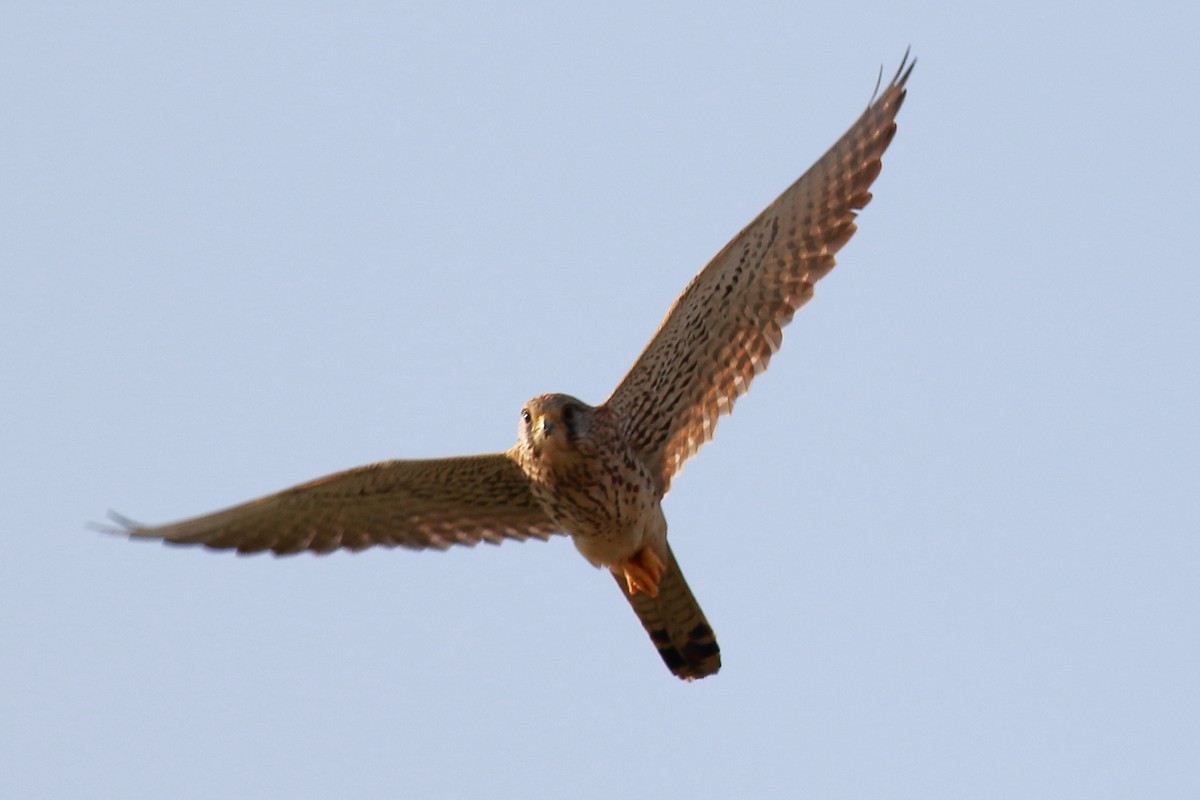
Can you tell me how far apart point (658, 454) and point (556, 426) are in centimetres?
98

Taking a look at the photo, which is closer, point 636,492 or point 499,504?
point 636,492

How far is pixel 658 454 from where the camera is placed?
37.7ft

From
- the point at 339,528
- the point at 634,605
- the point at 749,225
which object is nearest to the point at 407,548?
the point at 339,528

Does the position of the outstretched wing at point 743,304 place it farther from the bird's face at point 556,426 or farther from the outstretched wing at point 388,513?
the outstretched wing at point 388,513

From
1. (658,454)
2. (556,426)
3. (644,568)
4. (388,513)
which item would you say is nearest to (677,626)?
(644,568)

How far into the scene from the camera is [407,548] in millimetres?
11844

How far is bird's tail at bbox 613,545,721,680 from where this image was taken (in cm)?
1138

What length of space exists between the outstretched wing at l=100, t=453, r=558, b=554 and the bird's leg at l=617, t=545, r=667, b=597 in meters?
0.72

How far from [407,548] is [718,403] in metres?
1.98

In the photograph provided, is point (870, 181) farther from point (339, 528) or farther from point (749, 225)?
point (339, 528)

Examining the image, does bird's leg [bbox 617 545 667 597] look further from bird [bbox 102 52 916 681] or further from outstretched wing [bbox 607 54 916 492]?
outstretched wing [bbox 607 54 916 492]

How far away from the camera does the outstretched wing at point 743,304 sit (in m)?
11.2

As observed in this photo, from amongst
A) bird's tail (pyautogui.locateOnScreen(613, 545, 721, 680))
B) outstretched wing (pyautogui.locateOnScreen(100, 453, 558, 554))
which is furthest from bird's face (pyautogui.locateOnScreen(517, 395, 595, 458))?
bird's tail (pyautogui.locateOnScreen(613, 545, 721, 680))

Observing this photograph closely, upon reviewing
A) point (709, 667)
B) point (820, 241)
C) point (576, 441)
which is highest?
point (820, 241)
